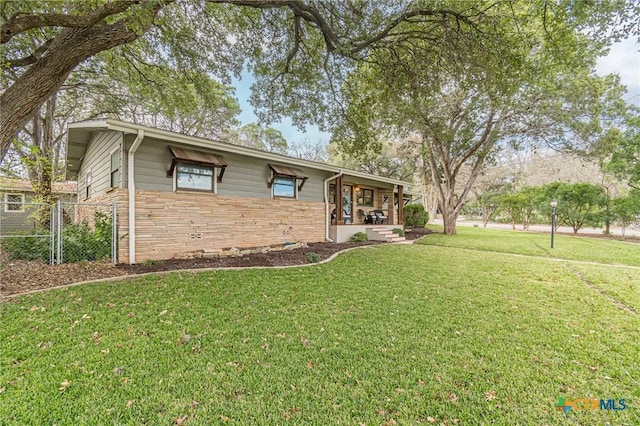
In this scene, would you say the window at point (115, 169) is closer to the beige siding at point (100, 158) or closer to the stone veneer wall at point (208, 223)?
the beige siding at point (100, 158)

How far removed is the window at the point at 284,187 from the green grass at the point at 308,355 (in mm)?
4652

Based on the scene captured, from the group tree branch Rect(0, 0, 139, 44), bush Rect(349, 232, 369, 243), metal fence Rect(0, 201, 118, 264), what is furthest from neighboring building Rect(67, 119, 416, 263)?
tree branch Rect(0, 0, 139, 44)

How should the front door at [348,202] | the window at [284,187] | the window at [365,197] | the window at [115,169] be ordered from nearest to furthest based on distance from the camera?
1. the window at [115,169]
2. the window at [284,187]
3. the front door at [348,202]
4. the window at [365,197]

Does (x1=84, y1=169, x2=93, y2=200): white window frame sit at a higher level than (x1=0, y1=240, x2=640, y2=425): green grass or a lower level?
higher

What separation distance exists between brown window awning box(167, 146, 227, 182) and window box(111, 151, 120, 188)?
118 centimetres

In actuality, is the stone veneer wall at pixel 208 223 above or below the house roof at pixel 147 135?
below

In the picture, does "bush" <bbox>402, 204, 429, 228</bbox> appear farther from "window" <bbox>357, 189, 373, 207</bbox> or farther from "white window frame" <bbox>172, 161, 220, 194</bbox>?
"white window frame" <bbox>172, 161, 220, 194</bbox>

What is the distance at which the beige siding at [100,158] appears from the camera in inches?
264

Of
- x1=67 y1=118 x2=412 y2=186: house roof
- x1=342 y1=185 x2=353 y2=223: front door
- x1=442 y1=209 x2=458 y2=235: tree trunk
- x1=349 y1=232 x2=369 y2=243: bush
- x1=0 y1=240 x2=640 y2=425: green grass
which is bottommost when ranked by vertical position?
x1=0 y1=240 x2=640 y2=425: green grass

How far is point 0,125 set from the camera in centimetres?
346

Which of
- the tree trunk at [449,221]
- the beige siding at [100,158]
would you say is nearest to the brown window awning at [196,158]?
the beige siding at [100,158]

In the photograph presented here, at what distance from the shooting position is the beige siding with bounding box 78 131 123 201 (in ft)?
22.0

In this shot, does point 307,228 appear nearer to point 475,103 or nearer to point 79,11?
point 79,11

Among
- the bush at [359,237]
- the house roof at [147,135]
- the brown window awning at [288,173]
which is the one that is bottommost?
the bush at [359,237]
